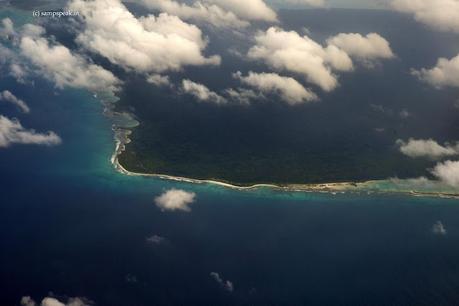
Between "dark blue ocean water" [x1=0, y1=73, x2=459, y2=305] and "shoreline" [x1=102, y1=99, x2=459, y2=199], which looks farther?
"shoreline" [x1=102, y1=99, x2=459, y2=199]

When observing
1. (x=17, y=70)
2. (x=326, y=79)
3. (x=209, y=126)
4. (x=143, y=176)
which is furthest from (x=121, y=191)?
(x=326, y=79)

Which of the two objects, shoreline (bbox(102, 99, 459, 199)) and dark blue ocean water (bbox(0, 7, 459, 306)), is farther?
shoreline (bbox(102, 99, 459, 199))

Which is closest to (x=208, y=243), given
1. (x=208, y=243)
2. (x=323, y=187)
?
(x=208, y=243)

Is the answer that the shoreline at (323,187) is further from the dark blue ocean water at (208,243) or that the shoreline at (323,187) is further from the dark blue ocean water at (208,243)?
the dark blue ocean water at (208,243)

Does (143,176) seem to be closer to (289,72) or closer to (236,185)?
(236,185)

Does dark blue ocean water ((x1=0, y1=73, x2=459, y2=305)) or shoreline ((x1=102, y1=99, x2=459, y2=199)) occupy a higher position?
shoreline ((x1=102, y1=99, x2=459, y2=199))

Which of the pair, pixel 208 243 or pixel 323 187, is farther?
pixel 323 187

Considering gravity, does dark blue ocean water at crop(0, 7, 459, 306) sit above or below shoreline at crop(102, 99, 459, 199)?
below

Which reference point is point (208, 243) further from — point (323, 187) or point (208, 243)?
point (323, 187)

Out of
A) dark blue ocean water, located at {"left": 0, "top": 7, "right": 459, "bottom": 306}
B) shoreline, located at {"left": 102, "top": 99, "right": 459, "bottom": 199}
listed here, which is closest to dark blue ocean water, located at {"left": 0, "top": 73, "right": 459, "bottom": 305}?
dark blue ocean water, located at {"left": 0, "top": 7, "right": 459, "bottom": 306}

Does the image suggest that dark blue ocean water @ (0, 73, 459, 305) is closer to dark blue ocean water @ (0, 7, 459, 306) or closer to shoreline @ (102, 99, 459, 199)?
dark blue ocean water @ (0, 7, 459, 306)
